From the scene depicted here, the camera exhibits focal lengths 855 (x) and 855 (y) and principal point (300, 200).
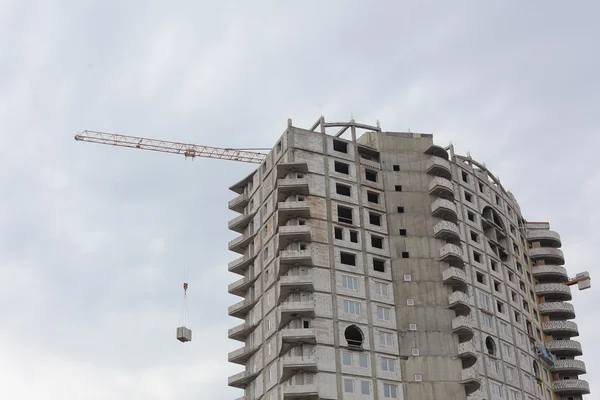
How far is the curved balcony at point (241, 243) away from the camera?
118688 millimetres

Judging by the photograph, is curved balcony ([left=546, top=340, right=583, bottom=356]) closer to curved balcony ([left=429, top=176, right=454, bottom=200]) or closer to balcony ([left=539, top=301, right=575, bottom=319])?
balcony ([left=539, top=301, right=575, bottom=319])

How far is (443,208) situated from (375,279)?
1429 cm

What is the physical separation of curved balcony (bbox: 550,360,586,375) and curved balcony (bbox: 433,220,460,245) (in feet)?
109

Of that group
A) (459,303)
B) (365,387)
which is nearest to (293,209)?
(365,387)

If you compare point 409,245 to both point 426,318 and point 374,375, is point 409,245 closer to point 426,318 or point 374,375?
point 426,318

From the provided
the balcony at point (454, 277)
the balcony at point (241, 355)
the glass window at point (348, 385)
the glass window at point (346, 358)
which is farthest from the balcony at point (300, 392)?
the balcony at point (454, 277)

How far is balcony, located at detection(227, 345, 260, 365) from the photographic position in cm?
11144

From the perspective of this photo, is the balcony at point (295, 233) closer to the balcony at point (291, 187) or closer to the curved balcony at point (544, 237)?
the balcony at point (291, 187)

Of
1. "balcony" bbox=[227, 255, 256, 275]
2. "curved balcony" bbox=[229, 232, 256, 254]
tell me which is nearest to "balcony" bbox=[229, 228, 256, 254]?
"curved balcony" bbox=[229, 232, 256, 254]

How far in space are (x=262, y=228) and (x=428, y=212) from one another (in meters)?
22.4

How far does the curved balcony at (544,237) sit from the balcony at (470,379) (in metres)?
46.0

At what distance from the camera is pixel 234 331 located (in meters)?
115

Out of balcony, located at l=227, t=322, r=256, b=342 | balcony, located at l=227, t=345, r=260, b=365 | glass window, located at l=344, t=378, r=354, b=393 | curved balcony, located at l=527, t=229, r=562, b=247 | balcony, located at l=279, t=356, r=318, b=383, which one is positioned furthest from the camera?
curved balcony, located at l=527, t=229, r=562, b=247

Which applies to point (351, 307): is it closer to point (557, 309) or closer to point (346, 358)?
point (346, 358)
